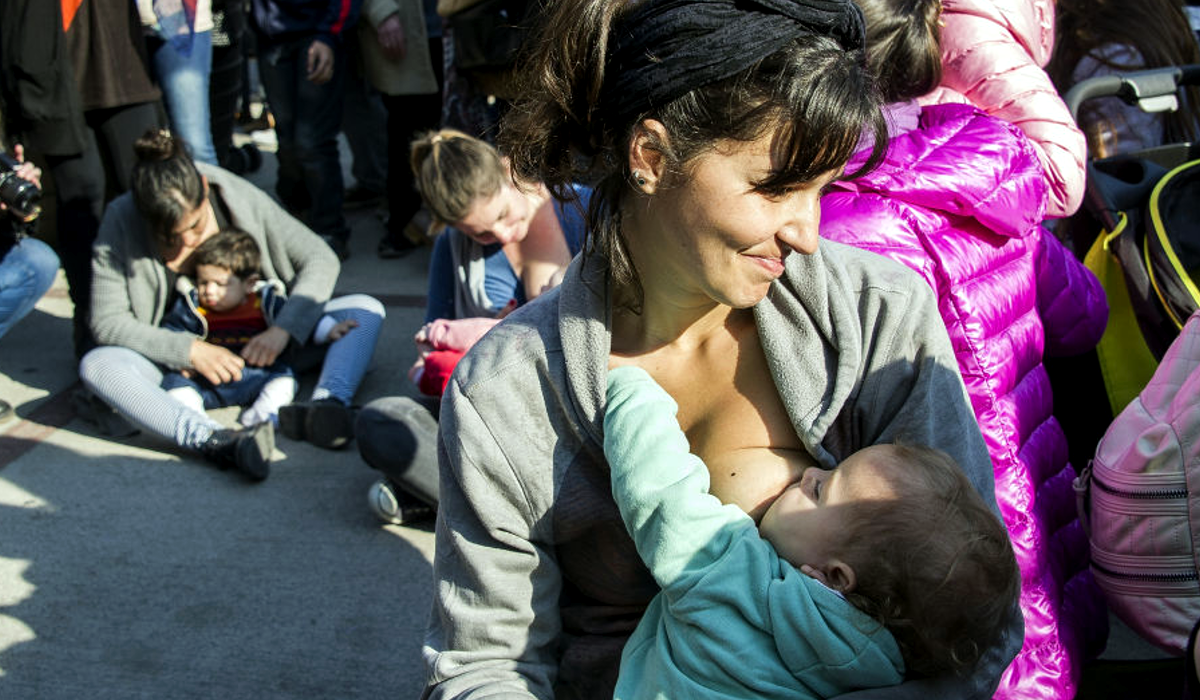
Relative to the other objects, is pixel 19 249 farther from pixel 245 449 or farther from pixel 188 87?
pixel 245 449

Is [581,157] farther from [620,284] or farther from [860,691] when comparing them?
[860,691]

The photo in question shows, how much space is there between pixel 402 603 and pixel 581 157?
1794mm

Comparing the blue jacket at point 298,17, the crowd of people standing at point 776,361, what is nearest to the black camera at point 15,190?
the blue jacket at point 298,17

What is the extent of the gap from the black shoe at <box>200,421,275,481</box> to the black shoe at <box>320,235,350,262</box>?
80.1 inches

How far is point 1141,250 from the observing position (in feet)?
9.23

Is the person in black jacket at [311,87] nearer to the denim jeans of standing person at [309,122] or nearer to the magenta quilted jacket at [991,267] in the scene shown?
the denim jeans of standing person at [309,122]

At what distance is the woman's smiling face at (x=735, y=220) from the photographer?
153 centimetres

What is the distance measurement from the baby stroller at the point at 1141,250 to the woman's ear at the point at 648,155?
166 centimetres

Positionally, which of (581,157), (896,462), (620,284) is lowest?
(896,462)

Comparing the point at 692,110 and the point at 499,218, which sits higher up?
the point at 692,110

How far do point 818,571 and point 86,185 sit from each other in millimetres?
3645

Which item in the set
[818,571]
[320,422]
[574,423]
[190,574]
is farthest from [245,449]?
[818,571]

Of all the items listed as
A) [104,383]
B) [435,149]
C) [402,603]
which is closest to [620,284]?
[402,603]

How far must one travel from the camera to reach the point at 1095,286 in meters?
2.52
